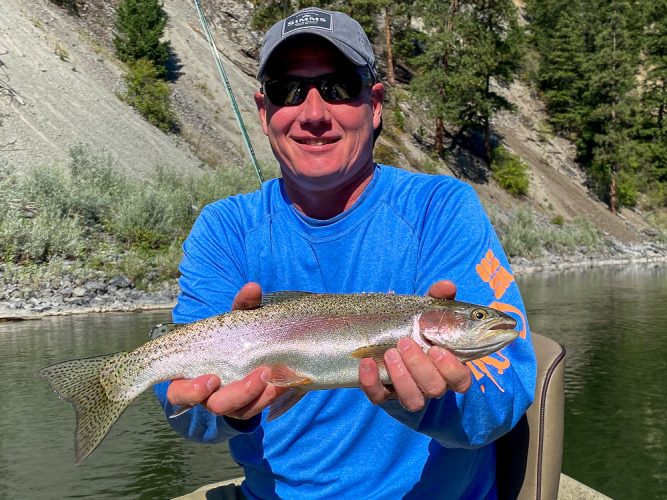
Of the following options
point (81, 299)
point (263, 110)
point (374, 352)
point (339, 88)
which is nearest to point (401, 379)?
point (374, 352)

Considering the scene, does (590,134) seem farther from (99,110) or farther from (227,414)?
(227,414)

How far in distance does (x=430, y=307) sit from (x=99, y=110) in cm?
3087

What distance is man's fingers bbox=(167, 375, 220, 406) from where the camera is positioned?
9.09 ft

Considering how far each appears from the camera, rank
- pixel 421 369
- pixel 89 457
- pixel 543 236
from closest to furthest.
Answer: pixel 421 369, pixel 89 457, pixel 543 236

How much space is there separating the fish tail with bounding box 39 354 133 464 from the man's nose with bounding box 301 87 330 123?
1.23 metres

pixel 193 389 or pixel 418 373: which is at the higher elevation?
pixel 418 373

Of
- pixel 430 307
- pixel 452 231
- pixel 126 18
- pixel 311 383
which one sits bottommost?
pixel 311 383

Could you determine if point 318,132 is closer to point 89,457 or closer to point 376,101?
point 376,101

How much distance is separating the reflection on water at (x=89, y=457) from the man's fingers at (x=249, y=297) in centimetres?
581

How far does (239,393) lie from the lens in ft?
8.99

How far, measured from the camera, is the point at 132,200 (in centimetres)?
2297

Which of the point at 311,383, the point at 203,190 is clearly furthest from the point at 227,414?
the point at 203,190

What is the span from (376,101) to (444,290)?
48.3 inches

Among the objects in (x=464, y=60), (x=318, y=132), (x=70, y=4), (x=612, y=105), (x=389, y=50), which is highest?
(x=70, y=4)
